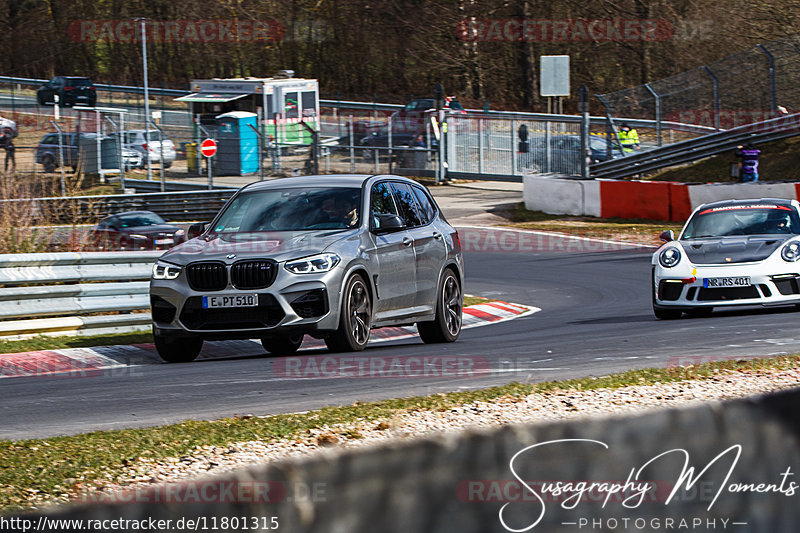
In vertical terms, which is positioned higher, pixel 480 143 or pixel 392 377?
pixel 480 143

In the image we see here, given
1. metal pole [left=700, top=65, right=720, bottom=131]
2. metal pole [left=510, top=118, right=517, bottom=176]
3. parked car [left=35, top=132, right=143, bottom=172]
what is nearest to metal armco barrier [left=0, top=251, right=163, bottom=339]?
parked car [left=35, top=132, right=143, bottom=172]

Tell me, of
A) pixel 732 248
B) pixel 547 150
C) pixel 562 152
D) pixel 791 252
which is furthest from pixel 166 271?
pixel 547 150

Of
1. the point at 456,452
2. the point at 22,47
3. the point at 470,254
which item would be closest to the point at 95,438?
the point at 456,452

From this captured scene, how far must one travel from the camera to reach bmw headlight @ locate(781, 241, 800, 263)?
12.0m

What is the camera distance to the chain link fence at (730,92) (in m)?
28.4

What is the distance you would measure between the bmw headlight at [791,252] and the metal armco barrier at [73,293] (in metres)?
6.89

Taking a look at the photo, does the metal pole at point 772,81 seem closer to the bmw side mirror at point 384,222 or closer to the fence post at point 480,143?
the fence post at point 480,143

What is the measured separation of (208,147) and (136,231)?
8.56 metres

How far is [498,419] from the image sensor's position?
5.48m

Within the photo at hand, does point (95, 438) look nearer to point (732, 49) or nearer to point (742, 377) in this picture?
point (742, 377)

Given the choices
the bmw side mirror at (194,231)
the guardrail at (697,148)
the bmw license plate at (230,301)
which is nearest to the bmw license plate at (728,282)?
the bmw license plate at (230,301)

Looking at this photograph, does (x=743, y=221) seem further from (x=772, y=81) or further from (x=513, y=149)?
(x=513, y=149)

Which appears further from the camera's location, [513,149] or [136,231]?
[513,149]

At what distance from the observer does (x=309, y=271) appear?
934 cm
